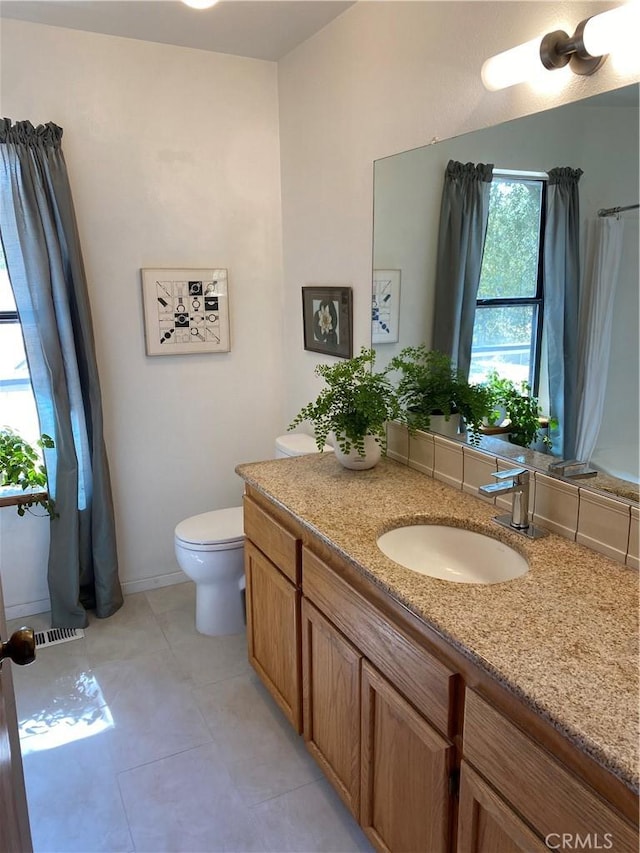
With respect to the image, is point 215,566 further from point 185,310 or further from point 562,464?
point 562,464

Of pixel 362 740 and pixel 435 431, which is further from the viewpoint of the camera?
pixel 435 431

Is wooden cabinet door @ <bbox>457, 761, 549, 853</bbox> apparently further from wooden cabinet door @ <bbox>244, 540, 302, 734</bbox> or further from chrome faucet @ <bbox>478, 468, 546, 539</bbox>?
wooden cabinet door @ <bbox>244, 540, 302, 734</bbox>

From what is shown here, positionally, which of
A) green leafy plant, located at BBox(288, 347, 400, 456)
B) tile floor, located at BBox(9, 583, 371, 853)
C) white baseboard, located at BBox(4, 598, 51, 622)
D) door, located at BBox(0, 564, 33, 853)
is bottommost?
tile floor, located at BBox(9, 583, 371, 853)

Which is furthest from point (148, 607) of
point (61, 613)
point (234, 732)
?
point (234, 732)

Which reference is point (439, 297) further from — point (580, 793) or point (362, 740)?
point (580, 793)

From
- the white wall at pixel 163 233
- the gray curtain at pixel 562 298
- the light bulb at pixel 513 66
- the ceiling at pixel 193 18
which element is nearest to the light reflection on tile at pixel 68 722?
the white wall at pixel 163 233

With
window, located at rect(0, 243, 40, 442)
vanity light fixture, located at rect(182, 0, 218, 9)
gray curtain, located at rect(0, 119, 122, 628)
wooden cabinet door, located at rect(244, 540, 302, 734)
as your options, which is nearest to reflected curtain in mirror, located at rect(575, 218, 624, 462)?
wooden cabinet door, located at rect(244, 540, 302, 734)

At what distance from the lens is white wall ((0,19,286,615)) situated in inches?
107

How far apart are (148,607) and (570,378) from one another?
2317 mm

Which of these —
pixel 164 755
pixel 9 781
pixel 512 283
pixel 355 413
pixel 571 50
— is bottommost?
pixel 164 755

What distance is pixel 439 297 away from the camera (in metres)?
2.10

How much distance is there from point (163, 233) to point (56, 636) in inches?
76.0

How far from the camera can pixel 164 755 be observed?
2131 millimetres

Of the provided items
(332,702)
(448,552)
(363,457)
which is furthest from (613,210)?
(332,702)
